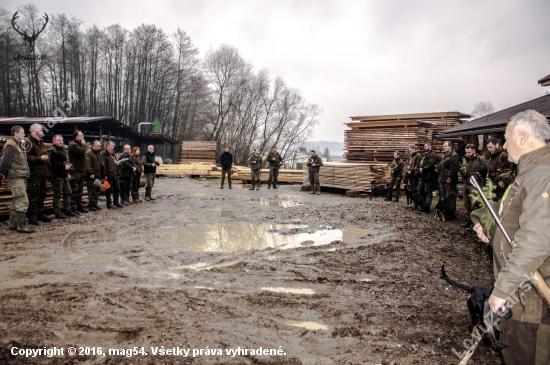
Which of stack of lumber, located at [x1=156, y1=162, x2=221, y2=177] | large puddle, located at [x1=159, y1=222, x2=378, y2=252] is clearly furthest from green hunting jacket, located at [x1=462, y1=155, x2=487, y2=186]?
stack of lumber, located at [x1=156, y1=162, x2=221, y2=177]

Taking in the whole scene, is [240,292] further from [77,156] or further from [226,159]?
[226,159]

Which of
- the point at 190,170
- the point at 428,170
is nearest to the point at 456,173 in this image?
the point at 428,170

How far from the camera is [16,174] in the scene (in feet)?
21.8

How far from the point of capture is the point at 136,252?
217 inches

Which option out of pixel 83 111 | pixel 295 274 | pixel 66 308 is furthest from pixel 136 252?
pixel 83 111

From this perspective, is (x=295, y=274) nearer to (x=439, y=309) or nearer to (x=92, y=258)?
(x=439, y=309)

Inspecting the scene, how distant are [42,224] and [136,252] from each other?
11.2 feet

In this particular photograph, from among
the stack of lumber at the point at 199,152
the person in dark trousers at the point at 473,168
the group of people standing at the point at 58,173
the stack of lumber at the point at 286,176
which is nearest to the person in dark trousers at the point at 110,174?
the group of people standing at the point at 58,173

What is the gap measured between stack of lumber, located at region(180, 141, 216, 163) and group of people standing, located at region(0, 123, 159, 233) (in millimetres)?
17919

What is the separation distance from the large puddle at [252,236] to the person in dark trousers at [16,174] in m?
2.66

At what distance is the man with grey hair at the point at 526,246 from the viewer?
176cm

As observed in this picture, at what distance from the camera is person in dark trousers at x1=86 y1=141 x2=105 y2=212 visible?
930 centimetres

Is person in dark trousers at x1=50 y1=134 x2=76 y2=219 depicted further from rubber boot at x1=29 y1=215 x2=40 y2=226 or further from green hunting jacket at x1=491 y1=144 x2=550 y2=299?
green hunting jacket at x1=491 y1=144 x2=550 y2=299

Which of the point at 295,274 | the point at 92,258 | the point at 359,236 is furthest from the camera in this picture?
the point at 359,236
